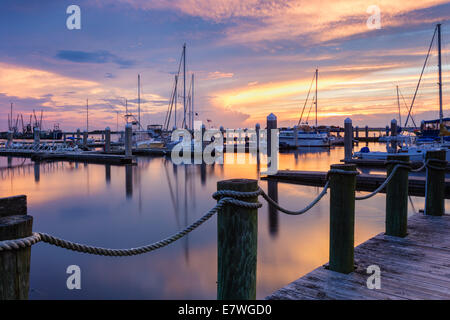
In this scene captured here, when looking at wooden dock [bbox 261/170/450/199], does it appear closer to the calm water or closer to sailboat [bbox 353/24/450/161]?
the calm water

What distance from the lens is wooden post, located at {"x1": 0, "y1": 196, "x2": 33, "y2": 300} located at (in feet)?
4.65

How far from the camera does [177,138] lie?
41.4m

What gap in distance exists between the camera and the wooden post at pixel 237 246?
7.36 feet

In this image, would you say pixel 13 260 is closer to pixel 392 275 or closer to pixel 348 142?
pixel 392 275

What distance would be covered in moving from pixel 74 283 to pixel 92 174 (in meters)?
17.8

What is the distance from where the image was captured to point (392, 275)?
376cm

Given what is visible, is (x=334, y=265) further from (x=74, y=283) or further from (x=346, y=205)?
(x=74, y=283)

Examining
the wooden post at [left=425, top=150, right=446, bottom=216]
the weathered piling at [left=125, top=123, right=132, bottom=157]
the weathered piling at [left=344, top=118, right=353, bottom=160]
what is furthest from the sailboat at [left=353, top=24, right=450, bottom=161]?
the weathered piling at [left=125, top=123, right=132, bottom=157]

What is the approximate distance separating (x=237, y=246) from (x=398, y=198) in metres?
3.65

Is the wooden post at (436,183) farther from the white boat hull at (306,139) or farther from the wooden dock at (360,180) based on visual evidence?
the white boat hull at (306,139)

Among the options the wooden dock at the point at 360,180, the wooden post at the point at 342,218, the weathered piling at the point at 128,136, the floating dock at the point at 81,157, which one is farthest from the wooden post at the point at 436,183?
the floating dock at the point at 81,157

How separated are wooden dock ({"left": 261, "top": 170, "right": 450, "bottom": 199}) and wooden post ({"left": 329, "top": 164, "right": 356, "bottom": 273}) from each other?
34.4ft

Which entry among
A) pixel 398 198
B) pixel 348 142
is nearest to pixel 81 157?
pixel 348 142

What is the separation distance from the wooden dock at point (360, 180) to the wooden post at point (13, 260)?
44.2 ft
